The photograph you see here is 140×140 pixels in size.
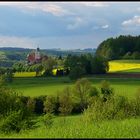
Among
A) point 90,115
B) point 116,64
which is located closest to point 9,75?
point 116,64

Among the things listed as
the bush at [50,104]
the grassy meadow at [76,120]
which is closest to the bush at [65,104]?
the bush at [50,104]

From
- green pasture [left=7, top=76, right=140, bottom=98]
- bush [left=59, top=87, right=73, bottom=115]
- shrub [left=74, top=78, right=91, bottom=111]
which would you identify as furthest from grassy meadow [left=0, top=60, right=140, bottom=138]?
bush [left=59, top=87, right=73, bottom=115]

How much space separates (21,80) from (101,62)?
71.5ft

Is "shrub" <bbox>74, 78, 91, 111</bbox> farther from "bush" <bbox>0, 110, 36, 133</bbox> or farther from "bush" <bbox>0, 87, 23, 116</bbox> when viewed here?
"bush" <bbox>0, 110, 36, 133</bbox>

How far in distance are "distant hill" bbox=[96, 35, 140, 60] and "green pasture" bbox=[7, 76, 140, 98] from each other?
42.8 metres

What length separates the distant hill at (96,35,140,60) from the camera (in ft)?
418

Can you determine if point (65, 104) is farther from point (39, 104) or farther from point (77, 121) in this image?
point (77, 121)

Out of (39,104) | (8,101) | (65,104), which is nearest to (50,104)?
(65,104)

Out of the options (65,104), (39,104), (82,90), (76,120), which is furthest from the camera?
(82,90)

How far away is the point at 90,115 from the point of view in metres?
24.1

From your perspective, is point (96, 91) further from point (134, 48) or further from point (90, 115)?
point (134, 48)

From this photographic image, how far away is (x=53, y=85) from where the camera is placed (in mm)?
73562

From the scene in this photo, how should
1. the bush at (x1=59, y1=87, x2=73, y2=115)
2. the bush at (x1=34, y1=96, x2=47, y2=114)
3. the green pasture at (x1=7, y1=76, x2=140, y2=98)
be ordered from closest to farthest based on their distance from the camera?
the bush at (x1=59, y1=87, x2=73, y2=115)
the bush at (x1=34, y1=96, x2=47, y2=114)
the green pasture at (x1=7, y1=76, x2=140, y2=98)

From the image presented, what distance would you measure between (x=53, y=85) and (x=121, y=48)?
6347cm
